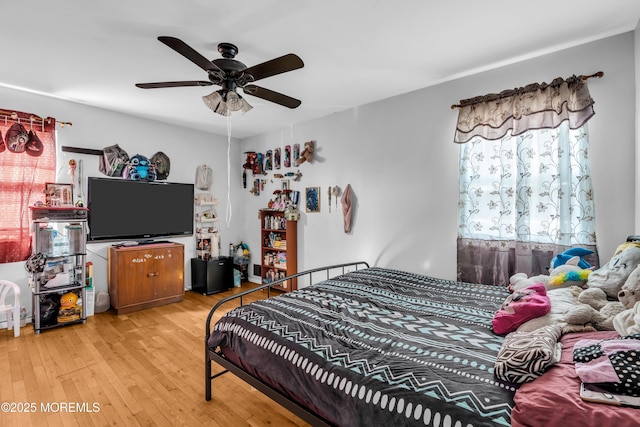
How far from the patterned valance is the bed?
4.63 ft

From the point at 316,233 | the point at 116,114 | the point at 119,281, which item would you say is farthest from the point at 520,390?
the point at 116,114

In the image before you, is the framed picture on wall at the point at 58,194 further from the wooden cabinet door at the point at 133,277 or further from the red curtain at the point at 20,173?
the wooden cabinet door at the point at 133,277

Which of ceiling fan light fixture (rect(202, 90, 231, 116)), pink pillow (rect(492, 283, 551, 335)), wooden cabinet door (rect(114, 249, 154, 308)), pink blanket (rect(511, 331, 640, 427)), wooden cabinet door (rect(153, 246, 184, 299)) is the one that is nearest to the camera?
pink blanket (rect(511, 331, 640, 427))

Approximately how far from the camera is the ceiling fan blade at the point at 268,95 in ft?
7.50

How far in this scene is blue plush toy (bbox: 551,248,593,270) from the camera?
220cm

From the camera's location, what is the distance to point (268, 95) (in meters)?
2.41

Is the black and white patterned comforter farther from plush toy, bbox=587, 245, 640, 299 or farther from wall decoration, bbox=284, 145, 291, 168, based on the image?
wall decoration, bbox=284, 145, 291, 168

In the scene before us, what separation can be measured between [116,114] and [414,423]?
15.7 ft

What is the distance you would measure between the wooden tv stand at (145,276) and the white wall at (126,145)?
41cm

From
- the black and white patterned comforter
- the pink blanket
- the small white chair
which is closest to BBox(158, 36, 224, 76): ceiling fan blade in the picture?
the black and white patterned comforter

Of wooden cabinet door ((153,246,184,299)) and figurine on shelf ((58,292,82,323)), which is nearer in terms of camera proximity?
figurine on shelf ((58,292,82,323))

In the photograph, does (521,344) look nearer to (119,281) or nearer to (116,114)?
(119,281)

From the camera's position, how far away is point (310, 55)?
8.42 feet

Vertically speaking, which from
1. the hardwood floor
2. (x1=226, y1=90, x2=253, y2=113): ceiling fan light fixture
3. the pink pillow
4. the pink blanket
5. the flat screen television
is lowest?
the hardwood floor
